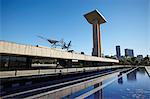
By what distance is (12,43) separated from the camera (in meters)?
21.6

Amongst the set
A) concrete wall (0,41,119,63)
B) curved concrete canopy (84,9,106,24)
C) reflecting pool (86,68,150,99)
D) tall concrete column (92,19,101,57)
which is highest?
curved concrete canopy (84,9,106,24)

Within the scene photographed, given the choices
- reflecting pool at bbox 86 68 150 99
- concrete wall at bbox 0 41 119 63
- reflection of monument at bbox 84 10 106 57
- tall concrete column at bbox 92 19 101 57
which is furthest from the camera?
reflection of monument at bbox 84 10 106 57

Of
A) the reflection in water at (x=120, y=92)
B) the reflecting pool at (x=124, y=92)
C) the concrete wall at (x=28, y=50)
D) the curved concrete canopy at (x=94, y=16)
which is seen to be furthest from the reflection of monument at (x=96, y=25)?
the reflection in water at (x=120, y=92)

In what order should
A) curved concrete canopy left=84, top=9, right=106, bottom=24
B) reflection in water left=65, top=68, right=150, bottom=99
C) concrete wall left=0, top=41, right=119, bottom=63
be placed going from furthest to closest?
1. curved concrete canopy left=84, top=9, right=106, bottom=24
2. concrete wall left=0, top=41, right=119, bottom=63
3. reflection in water left=65, top=68, right=150, bottom=99

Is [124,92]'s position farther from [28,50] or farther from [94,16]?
[94,16]

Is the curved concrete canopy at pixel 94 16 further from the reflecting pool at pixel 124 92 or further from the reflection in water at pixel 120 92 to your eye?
the reflection in water at pixel 120 92

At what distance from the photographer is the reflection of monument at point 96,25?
270 feet

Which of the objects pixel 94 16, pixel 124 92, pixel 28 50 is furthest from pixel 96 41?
pixel 124 92

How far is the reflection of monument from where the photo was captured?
8238cm

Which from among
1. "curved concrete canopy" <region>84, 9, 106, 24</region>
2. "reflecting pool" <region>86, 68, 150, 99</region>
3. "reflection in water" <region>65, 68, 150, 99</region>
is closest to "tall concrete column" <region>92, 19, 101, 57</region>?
"curved concrete canopy" <region>84, 9, 106, 24</region>

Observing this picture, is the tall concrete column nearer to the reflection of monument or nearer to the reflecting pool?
the reflection of monument

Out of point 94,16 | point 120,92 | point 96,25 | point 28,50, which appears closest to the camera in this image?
point 120,92

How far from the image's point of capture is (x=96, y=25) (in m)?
85.1

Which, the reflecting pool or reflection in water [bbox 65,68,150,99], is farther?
the reflecting pool
